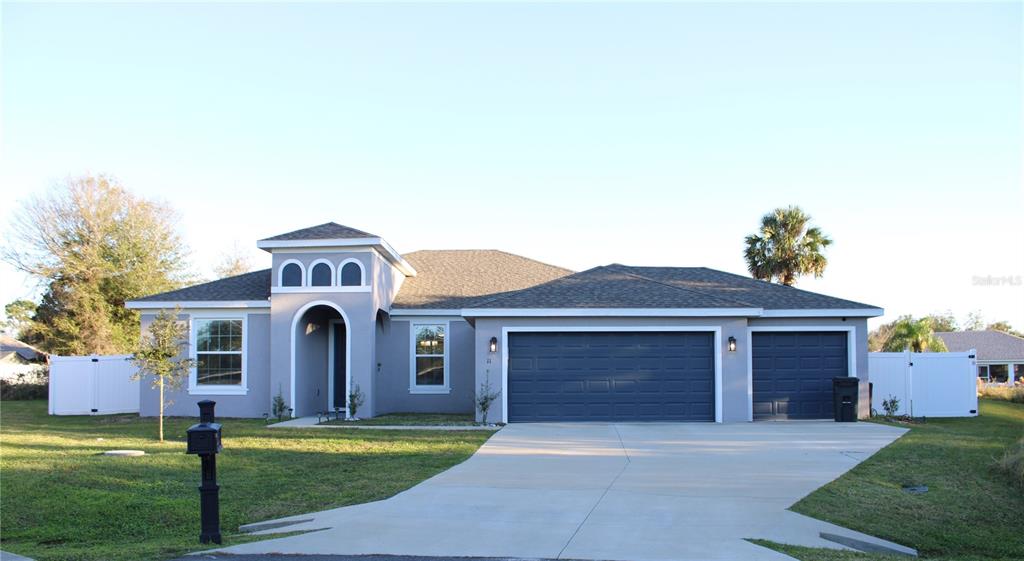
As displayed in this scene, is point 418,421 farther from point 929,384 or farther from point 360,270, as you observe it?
point 929,384


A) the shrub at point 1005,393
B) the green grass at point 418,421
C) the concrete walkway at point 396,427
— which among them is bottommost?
the shrub at point 1005,393

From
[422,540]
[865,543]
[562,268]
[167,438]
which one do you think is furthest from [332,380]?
[865,543]

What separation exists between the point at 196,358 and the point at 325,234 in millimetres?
5066

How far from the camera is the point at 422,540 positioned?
7.57 m

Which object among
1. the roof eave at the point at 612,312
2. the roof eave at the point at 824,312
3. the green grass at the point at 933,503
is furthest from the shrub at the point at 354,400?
the green grass at the point at 933,503

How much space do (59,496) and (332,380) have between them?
12.4 m

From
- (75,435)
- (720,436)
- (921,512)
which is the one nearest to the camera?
(921,512)

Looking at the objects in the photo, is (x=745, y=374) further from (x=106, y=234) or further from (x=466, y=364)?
(x=106, y=234)

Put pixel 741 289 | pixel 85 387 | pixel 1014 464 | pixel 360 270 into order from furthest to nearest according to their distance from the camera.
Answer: pixel 85 387, pixel 741 289, pixel 360 270, pixel 1014 464

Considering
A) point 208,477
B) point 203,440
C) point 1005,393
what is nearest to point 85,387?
point 208,477

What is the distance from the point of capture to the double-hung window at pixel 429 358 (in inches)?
872

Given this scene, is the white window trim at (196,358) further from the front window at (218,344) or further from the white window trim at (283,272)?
the white window trim at (283,272)

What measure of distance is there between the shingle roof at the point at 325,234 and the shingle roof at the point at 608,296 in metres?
3.55

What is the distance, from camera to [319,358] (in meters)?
21.9
